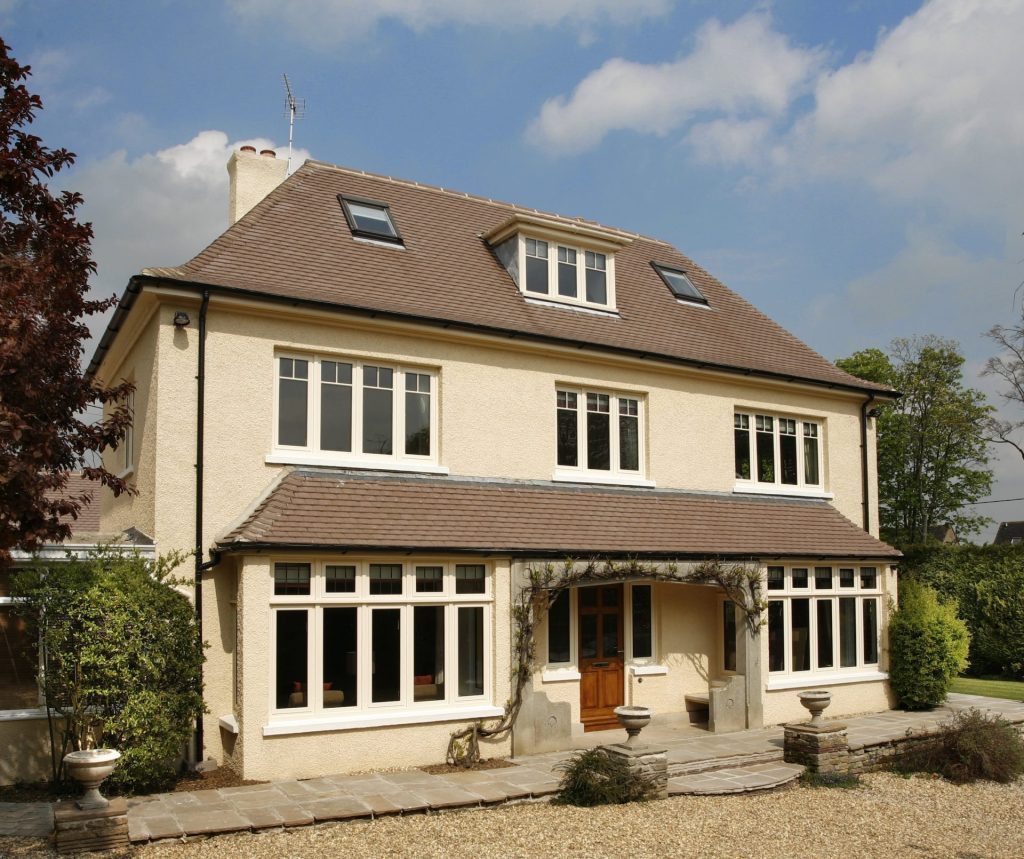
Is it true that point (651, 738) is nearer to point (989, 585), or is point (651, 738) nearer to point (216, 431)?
point (216, 431)

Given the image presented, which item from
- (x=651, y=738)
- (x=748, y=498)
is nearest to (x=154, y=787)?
(x=651, y=738)

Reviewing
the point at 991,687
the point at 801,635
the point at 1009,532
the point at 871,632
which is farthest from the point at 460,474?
the point at 1009,532

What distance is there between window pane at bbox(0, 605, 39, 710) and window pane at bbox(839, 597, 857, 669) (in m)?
13.7

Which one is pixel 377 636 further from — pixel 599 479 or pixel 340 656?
pixel 599 479

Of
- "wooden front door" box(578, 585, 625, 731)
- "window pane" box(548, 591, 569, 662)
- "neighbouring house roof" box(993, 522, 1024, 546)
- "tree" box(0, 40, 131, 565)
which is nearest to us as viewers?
"tree" box(0, 40, 131, 565)

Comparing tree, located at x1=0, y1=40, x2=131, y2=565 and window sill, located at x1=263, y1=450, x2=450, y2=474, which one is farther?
window sill, located at x1=263, y1=450, x2=450, y2=474

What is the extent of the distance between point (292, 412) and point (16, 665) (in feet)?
16.2

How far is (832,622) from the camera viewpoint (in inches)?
715

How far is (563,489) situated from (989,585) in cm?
1424

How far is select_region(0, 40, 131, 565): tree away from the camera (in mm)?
8305

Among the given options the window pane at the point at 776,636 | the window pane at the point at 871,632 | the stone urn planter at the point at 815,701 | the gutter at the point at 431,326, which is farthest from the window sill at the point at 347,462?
the window pane at the point at 871,632

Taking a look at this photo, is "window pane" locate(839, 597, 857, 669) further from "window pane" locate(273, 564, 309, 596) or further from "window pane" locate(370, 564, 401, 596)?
"window pane" locate(273, 564, 309, 596)

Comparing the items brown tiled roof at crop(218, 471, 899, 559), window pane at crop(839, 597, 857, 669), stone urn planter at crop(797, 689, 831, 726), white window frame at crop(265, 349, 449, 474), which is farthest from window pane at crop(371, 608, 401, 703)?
window pane at crop(839, 597, 857, 669)

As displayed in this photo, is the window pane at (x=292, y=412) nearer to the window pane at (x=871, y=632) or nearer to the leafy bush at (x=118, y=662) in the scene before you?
the leafy bush at (x=118, y=662)
